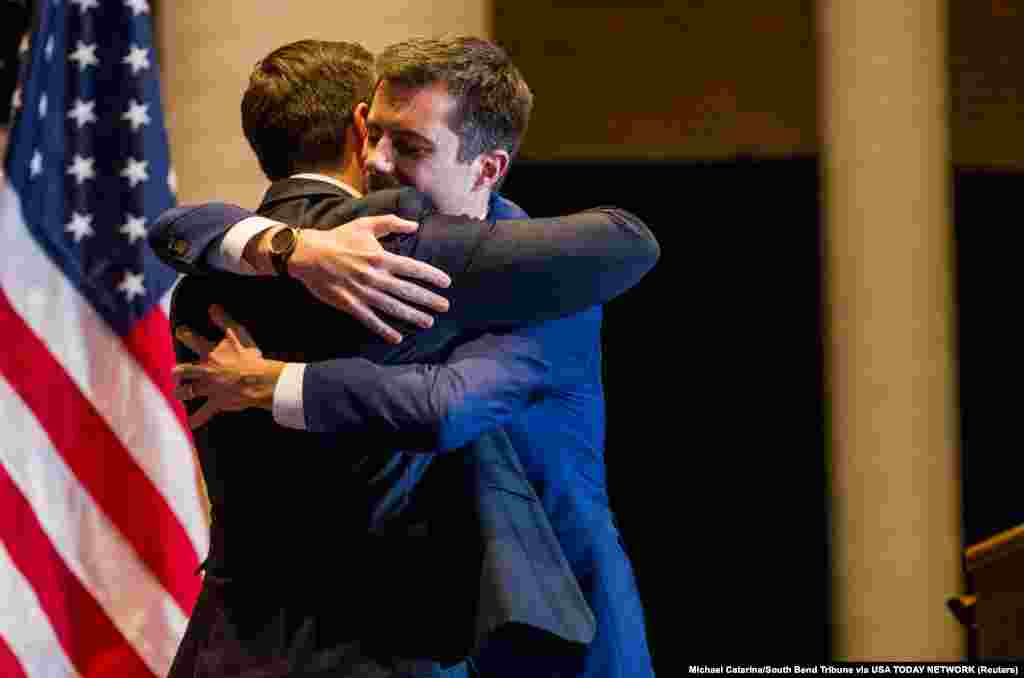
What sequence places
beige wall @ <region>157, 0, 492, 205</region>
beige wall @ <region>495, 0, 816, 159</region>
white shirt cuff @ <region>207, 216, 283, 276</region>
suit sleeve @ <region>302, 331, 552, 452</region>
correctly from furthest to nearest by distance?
beige wall @ <region>495, 0, 816, 159</region>, beige wall @ <region>157, 0, 492, 205</region>, white shirt cuff @ <region>207, 216, 283, 276</region>, suit sleeve @ <region>302, 331, 552, 452</region>

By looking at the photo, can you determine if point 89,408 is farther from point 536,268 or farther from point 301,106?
point 536,268

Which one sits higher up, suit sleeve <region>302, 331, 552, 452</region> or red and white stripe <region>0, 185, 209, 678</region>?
suit sleeve <region>302, 331, 552, 452</region>

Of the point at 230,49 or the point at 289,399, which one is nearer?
the point at 289,399

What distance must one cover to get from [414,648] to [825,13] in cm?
387

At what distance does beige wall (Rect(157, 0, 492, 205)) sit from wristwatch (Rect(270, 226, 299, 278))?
2.24 metres

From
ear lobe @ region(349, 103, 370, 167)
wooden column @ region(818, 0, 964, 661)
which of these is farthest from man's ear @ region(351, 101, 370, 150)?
wooden column @ region(818, 0, 964, 661)

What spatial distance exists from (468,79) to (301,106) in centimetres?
23

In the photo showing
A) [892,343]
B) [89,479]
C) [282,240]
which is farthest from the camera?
[892,343]

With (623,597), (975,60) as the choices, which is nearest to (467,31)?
(623,597)

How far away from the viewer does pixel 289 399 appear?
6.43ft

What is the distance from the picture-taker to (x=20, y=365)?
3.74 meters

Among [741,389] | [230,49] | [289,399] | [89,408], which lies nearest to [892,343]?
[741,389]

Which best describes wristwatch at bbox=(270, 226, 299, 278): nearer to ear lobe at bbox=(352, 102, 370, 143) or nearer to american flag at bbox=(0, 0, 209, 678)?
ear lobe at bbox=(352, 102, 370, 143)

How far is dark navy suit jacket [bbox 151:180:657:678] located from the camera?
195 centimetres
